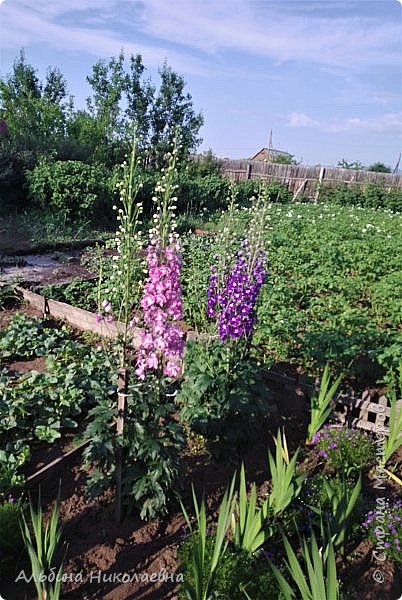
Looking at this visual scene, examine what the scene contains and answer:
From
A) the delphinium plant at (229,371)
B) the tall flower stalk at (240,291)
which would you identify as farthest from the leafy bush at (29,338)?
the tall flower stalk at (240,291)

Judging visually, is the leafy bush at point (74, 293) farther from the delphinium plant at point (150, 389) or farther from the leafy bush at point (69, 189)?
the leafy bush at point (69, 189)

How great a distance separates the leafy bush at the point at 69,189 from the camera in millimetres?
10992

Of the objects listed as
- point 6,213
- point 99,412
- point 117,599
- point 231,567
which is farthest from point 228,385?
point 6,213

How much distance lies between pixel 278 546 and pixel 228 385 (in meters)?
1.03

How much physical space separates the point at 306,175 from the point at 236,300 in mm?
20513

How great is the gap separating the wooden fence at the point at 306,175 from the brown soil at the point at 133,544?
65.0 feet

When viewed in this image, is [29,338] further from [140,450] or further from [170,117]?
[170,117]

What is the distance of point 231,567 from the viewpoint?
6.81 ft

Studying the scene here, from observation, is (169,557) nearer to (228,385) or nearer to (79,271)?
(228,385)

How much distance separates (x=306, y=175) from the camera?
864 inches

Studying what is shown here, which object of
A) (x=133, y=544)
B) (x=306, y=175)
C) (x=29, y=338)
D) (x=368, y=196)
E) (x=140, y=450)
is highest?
(x=306, y=175)

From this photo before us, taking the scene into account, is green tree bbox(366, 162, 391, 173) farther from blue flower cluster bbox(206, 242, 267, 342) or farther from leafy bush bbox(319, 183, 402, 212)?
blue flower cluster bbox(206, 242, 267, 342)

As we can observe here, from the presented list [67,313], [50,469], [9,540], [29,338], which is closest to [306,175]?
[67,313]

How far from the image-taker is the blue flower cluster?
10.0 ft
